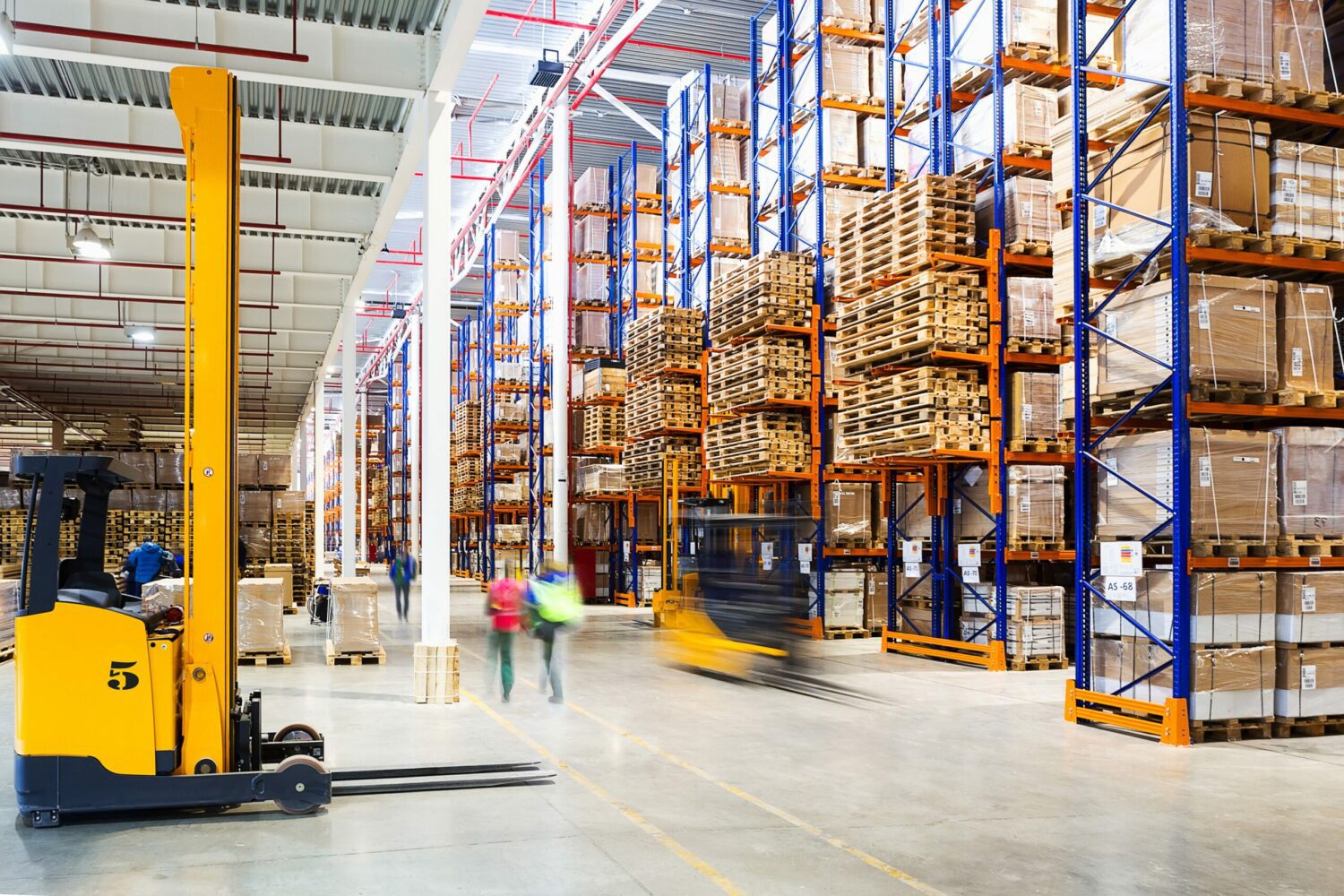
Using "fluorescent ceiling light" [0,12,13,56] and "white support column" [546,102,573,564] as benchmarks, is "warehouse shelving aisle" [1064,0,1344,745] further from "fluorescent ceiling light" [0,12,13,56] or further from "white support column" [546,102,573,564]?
"white support column" [546,102,573,564]

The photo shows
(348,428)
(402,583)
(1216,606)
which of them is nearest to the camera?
(1216,606)

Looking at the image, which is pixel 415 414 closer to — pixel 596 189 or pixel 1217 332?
pixel 596 189

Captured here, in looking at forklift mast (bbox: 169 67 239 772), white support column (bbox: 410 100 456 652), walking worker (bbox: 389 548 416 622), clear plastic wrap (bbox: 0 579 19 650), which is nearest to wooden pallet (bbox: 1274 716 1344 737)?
white support column (bbox: 410 100 456 652)

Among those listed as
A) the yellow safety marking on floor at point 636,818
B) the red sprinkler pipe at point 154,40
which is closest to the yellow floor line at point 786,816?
the yellow safety marking on floor at point 636,818

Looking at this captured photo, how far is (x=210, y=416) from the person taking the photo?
6059mm

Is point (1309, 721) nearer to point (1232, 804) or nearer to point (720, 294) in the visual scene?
point (1232, 804)

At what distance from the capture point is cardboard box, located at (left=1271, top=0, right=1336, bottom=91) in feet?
29.9

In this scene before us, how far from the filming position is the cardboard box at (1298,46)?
9.10 metres

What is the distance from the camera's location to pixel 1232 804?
21.5ft

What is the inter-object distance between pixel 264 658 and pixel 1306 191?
37.9 feet

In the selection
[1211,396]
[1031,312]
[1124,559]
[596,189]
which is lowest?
[1124,559]

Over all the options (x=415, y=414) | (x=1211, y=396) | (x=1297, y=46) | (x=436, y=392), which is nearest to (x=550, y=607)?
(x=436, y=392)

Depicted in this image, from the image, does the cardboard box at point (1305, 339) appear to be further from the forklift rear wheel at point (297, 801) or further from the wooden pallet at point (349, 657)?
the wooden pallet at point (349, 657)

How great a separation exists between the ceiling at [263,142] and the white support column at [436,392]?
50cm
